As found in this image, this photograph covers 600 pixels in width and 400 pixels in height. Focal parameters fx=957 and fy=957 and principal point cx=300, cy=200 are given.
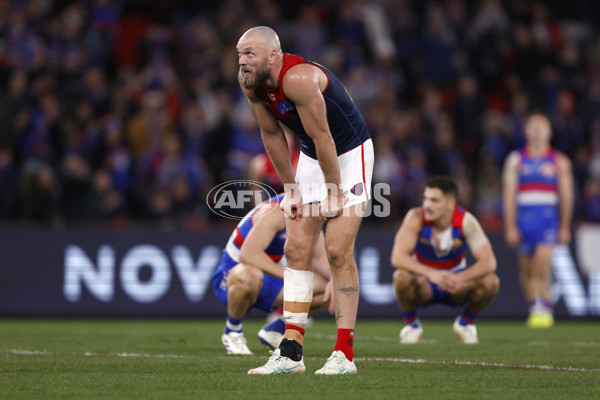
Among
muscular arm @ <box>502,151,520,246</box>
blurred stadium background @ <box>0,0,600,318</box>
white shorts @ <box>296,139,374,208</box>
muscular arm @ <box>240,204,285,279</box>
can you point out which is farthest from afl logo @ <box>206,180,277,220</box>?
white shorts @ <box>296,139,374,208</box>

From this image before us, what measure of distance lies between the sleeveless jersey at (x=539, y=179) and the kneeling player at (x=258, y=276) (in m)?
4.86

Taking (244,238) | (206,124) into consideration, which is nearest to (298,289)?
(244,238)

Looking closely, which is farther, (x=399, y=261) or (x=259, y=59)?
(x=399, y=261)

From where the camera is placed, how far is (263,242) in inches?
317

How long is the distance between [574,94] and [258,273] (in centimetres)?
1123

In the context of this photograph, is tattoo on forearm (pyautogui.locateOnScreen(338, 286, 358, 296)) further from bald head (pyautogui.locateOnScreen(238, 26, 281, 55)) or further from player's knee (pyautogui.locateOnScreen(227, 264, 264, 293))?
player's knee (pyautogui.locateOnScreen(227, 264, 264, 293))

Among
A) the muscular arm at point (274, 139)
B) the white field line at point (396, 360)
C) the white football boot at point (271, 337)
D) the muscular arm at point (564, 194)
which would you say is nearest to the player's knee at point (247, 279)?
the white football boot at point (271, 337)

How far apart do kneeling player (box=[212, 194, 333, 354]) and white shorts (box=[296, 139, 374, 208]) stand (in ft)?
4.48

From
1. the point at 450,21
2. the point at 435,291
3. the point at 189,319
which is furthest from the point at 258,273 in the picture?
the point at 450,21

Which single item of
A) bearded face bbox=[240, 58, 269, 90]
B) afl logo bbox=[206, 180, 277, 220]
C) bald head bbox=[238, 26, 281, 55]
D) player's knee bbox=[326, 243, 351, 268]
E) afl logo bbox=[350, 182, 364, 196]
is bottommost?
player's knee bbox=[326, 243, 351, 268]

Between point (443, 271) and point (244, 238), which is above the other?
point (244, 238)

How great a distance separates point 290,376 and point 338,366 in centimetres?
33

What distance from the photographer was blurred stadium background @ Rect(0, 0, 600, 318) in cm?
1290

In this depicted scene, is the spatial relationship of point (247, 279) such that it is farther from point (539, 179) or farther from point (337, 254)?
point (539, 179)
